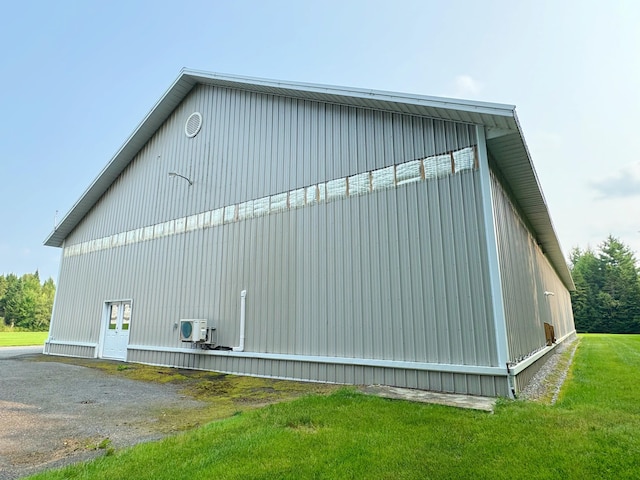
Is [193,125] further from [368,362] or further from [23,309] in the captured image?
[23,309]

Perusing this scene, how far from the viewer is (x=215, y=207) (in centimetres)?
962

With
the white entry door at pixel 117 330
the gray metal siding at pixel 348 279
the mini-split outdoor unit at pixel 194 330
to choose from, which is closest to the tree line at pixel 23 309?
the white entry door at pixel 117 330

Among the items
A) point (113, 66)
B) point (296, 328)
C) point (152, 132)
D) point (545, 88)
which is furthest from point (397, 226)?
point (113, 66)

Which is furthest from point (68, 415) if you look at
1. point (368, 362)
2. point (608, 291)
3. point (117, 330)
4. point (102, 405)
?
point (608, 291)

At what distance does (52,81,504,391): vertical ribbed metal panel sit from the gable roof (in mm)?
279

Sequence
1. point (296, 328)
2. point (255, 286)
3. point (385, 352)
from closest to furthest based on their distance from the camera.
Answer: point (385, 352) → point (296, 328) → point (255, 286)

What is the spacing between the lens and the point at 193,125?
10.9 meters

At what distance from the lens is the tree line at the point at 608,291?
34938mm

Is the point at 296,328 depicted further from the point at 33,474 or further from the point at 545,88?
the point at 545,88

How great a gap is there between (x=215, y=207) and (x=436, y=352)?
6.78 metres

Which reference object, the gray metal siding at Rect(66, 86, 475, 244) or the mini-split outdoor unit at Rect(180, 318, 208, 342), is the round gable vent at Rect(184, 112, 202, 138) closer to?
the gray metal siding at Rect(66, 86, 475, 244)

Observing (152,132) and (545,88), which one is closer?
(545,88)

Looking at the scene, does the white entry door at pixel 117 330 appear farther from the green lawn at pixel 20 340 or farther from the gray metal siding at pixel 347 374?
the green lawn at pixel 20 340

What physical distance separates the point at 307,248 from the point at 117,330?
782cm
